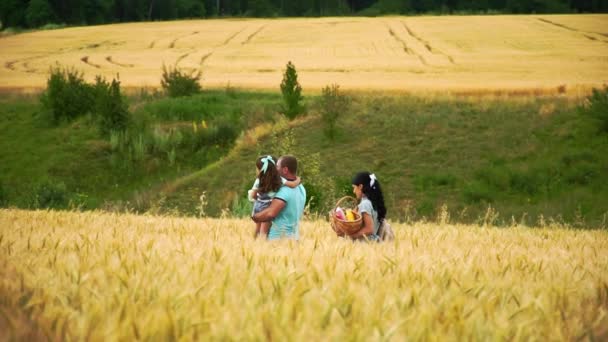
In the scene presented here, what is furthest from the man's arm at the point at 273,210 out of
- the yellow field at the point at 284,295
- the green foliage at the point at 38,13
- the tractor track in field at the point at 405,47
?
the green foliage at the point at 38,13

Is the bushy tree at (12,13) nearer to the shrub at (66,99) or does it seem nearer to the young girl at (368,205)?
the shrub at (66,99)

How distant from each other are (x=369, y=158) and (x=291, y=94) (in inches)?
237

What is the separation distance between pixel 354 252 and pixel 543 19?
251 feet

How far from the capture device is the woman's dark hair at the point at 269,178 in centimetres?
871

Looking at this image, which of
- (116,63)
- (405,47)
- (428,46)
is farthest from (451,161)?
(116,63)

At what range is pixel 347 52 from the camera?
6028 centimetres

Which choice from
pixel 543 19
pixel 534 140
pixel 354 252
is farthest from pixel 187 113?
pixel 543 19

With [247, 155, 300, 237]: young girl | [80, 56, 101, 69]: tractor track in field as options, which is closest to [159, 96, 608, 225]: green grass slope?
[247, 155, 300, 237]: young girl

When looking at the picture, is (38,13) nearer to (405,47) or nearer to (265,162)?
(405,47)

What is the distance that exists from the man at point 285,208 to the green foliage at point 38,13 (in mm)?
76113

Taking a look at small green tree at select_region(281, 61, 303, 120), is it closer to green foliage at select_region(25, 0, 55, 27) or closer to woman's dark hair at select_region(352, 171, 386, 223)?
woman's dark hair at select_region(352, 171, 386, 223)

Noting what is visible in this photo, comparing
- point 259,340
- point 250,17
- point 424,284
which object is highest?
point 259,340

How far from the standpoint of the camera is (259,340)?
323cm

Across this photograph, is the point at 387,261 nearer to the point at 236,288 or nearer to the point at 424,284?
the point at 424,284
